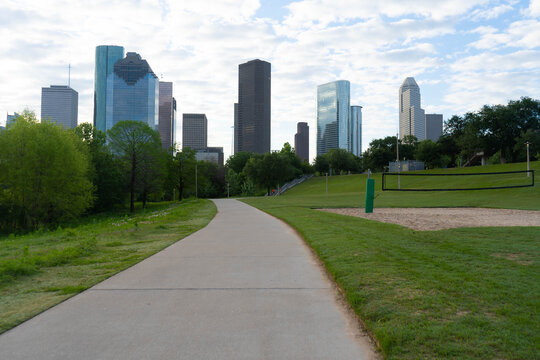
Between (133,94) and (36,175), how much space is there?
17573 cm

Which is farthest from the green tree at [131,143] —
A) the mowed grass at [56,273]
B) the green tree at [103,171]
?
the mowed grass at [56,273]

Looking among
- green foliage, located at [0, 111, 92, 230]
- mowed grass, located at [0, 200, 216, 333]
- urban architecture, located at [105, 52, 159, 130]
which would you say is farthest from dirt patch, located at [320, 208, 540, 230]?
urban architecture, located at [105, 52, 159, 130]

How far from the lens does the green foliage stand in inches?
1086

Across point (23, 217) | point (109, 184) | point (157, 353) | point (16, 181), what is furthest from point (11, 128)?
point (157, 353)

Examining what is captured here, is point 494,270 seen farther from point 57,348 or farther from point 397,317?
point 57,348

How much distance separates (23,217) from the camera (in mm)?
29984

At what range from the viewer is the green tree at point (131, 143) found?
48.8m

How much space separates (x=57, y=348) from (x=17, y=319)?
109 cm

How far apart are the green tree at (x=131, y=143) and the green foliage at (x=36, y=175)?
1731cm

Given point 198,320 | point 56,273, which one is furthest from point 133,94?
point 198,320

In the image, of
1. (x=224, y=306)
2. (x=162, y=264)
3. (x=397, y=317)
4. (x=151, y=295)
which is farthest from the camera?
(x=162, y=264)

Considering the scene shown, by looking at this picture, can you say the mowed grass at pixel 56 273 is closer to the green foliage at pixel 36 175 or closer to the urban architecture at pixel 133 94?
the green foliage at pixel 36 175

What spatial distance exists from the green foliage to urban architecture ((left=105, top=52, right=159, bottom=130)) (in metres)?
164

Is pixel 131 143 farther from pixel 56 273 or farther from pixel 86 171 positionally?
pixel 56 273
